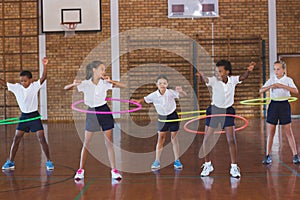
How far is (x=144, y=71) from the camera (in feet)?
48.4

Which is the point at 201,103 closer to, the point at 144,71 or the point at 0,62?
the point at 144,71

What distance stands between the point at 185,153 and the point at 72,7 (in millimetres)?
9057

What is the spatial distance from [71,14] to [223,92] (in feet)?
34.6

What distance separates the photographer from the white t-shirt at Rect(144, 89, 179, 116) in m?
5.58

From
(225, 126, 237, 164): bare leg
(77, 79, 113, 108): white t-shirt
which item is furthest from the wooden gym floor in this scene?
(77, 79, 113, 108): white t-shirt

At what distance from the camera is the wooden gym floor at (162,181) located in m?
4.27

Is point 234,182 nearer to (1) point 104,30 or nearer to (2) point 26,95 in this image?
(2) point 26,95

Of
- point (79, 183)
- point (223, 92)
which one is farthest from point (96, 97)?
point (223, 92)

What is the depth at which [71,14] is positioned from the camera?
14.5m

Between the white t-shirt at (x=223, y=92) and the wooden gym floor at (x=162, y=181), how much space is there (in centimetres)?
91

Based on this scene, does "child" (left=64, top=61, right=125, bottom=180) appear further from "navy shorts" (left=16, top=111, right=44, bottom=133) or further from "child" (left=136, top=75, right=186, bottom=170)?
"navy shorts" (left=16, top=111, right=44, bottom=133)

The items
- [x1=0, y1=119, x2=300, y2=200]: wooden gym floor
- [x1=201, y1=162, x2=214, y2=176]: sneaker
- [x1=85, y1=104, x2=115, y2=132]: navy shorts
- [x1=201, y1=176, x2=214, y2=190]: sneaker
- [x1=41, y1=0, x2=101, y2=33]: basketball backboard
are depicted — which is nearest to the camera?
[x1=0, y1=119, x2=300, y2=200]: wooden gym floor

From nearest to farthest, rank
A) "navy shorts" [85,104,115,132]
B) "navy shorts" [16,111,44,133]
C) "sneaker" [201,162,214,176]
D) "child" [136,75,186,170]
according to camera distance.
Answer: "navy shorts" [85,104,115,132], "sneaker" [201,162,214,176], "child" [136,75,186,170], "navy shorts" [16,111,44,133]

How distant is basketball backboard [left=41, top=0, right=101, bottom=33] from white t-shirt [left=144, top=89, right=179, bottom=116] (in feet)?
31.9
